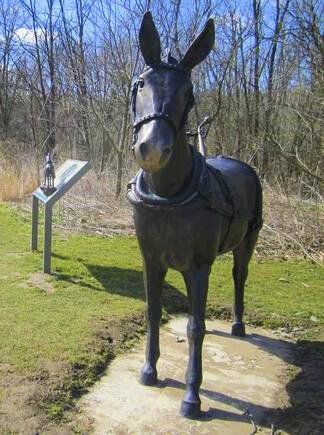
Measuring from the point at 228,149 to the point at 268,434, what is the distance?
29.2 ft

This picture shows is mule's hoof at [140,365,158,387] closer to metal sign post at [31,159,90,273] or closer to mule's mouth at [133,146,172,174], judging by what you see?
mule's mouth at [133,146,172,174]

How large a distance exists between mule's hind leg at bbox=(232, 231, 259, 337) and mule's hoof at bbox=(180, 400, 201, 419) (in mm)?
1441

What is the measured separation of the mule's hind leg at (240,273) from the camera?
4.27 meters

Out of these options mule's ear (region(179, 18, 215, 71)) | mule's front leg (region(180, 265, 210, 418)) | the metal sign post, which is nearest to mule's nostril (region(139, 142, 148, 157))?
mule's ear (region(179, 18, 215, 71))

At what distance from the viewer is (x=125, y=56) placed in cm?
1054

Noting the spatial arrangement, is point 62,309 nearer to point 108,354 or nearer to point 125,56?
point 108,354

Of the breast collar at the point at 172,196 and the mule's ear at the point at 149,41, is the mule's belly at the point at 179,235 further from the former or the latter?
the mule's ear at the point at 149,41

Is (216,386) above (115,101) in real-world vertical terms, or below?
below

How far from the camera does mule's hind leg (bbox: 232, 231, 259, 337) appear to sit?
427 cm

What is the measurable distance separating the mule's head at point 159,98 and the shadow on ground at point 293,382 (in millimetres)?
1708

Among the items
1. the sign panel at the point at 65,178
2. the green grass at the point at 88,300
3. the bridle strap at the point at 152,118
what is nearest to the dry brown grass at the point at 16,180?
the green grass at the point at 88,300

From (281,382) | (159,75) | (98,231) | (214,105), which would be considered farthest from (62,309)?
(214,105)

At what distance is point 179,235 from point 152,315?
2.44ft

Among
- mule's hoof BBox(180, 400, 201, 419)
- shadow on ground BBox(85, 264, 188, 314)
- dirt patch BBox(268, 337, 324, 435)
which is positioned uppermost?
shadow on ground BBox(85, 264, 188, 314)
